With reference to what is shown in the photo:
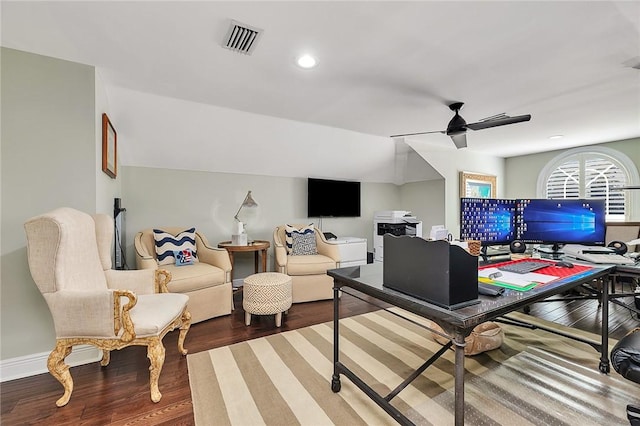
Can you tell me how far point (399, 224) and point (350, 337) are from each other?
9.58 feet

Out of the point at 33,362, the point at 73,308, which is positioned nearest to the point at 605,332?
the point at 73,308

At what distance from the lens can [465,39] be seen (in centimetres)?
185

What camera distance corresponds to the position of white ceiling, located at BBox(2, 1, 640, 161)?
1.59 metres

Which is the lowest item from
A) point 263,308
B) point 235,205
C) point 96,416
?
point 96,416

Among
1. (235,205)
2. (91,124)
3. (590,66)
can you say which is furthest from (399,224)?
(91,124)

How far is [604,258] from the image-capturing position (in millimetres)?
1896

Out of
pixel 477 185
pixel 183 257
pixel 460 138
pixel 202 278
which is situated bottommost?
pixel 202 278

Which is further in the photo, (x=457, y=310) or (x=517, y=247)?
(x=517, y=247)

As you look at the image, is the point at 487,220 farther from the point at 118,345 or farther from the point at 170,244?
the point at 170,244

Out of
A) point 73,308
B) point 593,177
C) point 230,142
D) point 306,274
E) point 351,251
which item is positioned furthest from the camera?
point 593,177

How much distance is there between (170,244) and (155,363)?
174 centimetres

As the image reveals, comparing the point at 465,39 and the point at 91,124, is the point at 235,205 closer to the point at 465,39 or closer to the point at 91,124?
the point at 91,124

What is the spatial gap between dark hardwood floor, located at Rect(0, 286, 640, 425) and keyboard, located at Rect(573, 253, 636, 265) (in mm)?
1073

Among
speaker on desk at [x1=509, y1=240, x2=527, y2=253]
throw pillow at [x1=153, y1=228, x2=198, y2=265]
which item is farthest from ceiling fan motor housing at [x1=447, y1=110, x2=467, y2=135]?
throw pillow at [x1=153, y1=228, x2=198, y2=265]
